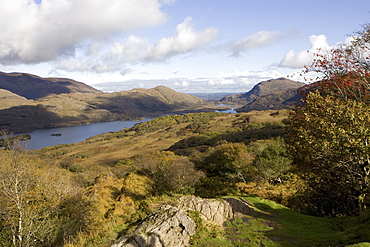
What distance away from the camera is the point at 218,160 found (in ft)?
136

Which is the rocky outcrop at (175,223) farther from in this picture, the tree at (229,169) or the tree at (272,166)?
the tree at (272,166)

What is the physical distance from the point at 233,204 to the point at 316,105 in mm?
8541

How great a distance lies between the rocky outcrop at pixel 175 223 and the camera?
10.7 meters

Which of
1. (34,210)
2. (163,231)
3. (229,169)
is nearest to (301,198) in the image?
(163,231)

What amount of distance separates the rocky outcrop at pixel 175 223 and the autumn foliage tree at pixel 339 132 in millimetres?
5952

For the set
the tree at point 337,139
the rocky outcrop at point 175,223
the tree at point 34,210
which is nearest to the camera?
the tree at point 337,139

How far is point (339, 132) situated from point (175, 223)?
29.8 ft

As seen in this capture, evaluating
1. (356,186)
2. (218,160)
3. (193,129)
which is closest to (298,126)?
(356,186)

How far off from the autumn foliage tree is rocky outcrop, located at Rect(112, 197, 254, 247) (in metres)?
5.95

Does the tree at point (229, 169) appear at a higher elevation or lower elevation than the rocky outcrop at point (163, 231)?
lower

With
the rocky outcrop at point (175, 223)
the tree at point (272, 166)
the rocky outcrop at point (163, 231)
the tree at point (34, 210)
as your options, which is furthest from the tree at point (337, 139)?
the tree at point (34, 210)

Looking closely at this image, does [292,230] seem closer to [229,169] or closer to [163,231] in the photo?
[163,231]

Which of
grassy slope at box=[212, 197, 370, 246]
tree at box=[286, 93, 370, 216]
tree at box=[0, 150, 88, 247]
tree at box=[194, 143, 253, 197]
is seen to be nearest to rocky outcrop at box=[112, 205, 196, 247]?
grassy slope at box=[212, 197, 370, 246]

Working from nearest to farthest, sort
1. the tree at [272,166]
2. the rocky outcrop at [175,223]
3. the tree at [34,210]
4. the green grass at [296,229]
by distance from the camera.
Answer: the green grass at [296,229] < the rocky outcrop at [175,223] < the tree at [34,210] < the tree at [272,166]
